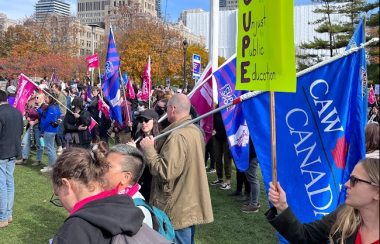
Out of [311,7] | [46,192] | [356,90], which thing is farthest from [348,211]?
[311,7]

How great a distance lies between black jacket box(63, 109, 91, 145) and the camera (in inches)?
326

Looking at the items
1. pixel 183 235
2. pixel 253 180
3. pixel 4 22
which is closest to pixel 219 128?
pixel 253 180

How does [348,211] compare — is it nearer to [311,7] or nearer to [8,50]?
[8,50]

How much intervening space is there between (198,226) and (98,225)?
13.5 feet

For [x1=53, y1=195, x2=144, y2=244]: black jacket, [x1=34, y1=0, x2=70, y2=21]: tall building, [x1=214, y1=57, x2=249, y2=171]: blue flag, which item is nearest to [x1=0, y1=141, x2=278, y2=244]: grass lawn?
[x1=214, y1=57, x2=249, y2=171]: blue flag

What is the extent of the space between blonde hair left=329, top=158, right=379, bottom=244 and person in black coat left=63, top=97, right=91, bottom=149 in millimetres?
6828

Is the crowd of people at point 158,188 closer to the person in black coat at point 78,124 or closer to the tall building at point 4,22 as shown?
the person in black coat at point 78,124

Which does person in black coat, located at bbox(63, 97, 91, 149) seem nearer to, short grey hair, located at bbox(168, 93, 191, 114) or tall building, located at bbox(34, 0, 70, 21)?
short grey hair, located at bbox(168, 93, 191, 114)

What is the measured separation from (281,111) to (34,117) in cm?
727

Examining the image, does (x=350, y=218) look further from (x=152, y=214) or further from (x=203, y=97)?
(x=203, y=97)

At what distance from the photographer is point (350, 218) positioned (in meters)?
2.04

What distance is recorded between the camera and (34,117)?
360 inches

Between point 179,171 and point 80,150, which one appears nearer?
point 80,150

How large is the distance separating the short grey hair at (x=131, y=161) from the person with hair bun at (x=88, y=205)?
0.46 m
